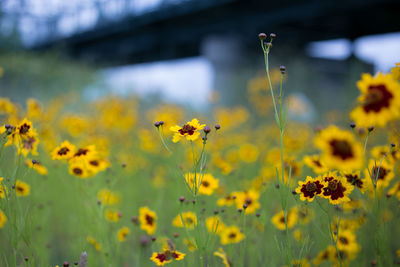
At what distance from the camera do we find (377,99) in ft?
2.47

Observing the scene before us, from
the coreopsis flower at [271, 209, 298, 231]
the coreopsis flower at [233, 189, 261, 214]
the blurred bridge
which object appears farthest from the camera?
the blurred bridge

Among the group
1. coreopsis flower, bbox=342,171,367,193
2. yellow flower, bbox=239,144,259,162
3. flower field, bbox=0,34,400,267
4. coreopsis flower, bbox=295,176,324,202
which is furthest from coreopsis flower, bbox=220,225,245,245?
yellow flower, bbox=239,144,259,162

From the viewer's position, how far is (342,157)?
0.72m

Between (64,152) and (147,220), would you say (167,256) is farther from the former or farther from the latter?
(64,152)

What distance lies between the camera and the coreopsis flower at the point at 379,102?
0.73 m

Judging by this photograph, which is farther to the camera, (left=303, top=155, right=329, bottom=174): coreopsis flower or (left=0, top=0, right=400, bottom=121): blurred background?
(left=0, top=0, right=400, bottom=121): blurred background

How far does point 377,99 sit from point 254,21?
644cm

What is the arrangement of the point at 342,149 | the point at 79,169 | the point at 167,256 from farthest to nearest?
the point at 79,169, the point at 167,256, the point at 342,149

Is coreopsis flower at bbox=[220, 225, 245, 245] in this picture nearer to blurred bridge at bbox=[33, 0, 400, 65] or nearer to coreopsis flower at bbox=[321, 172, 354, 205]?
coreopsis flower at bbox=[321, 172, 354, 205]

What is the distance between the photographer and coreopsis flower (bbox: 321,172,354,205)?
973 millimetres

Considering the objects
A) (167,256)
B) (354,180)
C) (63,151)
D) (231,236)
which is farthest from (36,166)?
(354,180)

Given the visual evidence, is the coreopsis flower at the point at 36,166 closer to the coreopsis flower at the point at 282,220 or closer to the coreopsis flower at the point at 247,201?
the coreopsis flower at the point at 247,201

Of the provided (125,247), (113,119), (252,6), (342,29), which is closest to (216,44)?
(252,6)

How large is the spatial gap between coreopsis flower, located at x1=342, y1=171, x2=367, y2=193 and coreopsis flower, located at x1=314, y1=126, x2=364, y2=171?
33 centimetres
